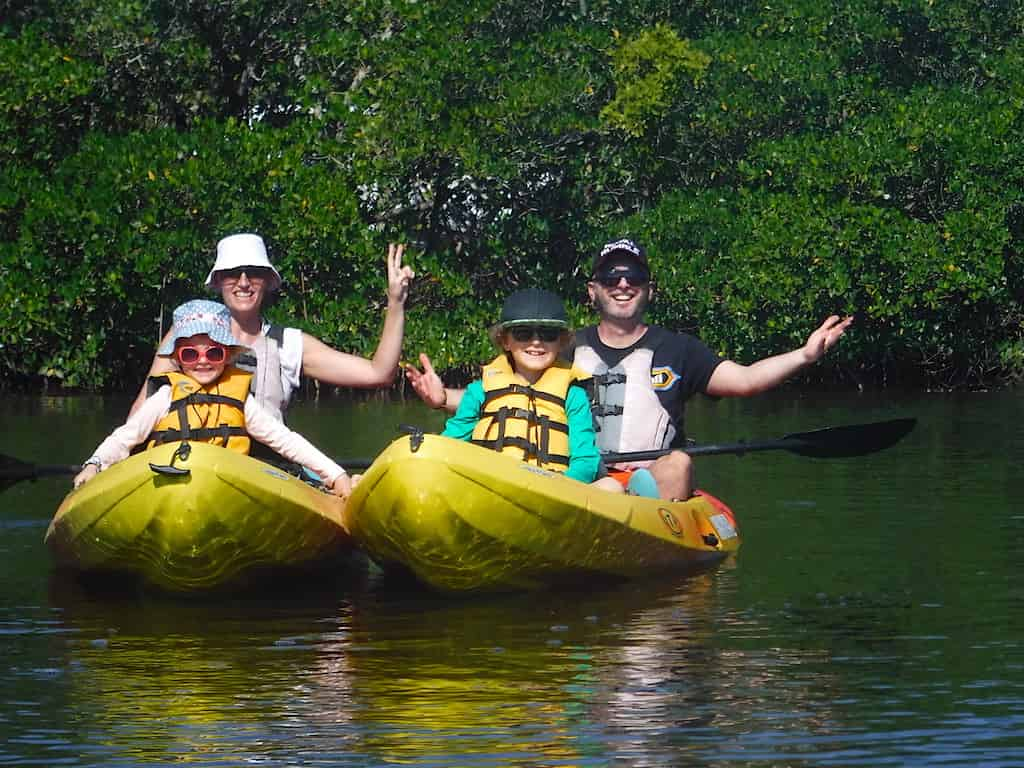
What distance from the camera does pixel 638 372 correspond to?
1041 cm

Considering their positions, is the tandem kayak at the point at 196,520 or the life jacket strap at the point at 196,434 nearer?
the tandem kayak at the point at 196,520

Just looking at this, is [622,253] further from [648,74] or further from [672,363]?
[648,74]

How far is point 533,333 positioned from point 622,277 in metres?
0.75

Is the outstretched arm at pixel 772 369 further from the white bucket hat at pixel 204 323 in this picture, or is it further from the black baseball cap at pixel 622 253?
the white bucket hat at pixel 204 323

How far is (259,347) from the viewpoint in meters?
10.3

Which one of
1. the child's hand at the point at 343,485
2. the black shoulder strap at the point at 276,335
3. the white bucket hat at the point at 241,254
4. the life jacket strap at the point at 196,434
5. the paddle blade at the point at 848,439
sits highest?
the white bucket hat at the point at 241,254

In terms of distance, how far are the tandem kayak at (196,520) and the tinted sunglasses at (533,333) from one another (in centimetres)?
104

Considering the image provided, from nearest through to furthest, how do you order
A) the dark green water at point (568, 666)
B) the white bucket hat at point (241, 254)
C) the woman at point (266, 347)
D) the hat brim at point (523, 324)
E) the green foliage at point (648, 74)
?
the dark green water at point (568, 666)
the hat brim at point (523, 324)
the woman at point (266, 347)
the white bucket hat at point (241, 254)
the green foliage at point (648, 74)

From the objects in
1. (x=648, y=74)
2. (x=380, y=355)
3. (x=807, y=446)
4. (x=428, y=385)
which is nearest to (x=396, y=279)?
(x=380, y=355)

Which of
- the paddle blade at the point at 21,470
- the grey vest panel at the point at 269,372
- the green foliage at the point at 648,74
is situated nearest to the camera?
the grey vest panel at the point at 269,372

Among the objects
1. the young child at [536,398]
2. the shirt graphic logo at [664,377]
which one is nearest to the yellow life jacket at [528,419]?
the young child at [536,398]

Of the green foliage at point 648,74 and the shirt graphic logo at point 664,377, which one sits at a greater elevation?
the green foliage at point 648,74

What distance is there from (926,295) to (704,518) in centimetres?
1641

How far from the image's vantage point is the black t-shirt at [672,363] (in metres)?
10.5
